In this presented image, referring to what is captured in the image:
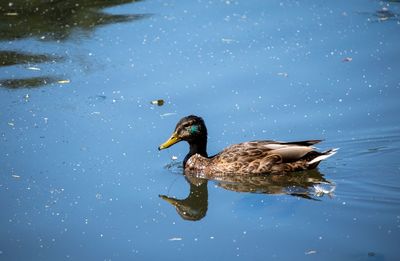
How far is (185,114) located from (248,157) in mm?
1536

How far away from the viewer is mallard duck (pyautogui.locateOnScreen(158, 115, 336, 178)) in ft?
31.8

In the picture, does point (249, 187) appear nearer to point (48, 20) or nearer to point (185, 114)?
point (185, 114)

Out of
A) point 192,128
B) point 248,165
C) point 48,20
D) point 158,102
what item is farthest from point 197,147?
point 48,20

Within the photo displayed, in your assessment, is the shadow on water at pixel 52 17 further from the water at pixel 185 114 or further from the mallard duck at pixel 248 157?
the mallard duck at pixel 248 157

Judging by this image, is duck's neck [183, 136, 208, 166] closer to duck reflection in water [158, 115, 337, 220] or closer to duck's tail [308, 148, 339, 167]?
duck reflection in water [158, 115, 337, 220]

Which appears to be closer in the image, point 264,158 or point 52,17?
point 264,158

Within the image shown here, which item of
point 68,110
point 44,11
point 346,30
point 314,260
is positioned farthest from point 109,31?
point 314,260

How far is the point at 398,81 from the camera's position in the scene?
37.5ft

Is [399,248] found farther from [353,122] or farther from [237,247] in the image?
[353,122]

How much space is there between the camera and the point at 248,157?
32.4 ft

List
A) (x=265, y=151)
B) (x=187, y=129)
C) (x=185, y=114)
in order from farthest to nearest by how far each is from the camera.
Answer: (x=185, y=114), (x=187, y=129), (x=265, y=151)

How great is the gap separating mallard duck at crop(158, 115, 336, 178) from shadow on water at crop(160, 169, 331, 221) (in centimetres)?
10

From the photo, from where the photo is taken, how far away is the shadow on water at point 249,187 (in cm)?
903

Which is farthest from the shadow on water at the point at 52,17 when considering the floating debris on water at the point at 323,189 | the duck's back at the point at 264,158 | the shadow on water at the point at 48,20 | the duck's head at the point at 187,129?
the floating debris on water at the point at 323,189
